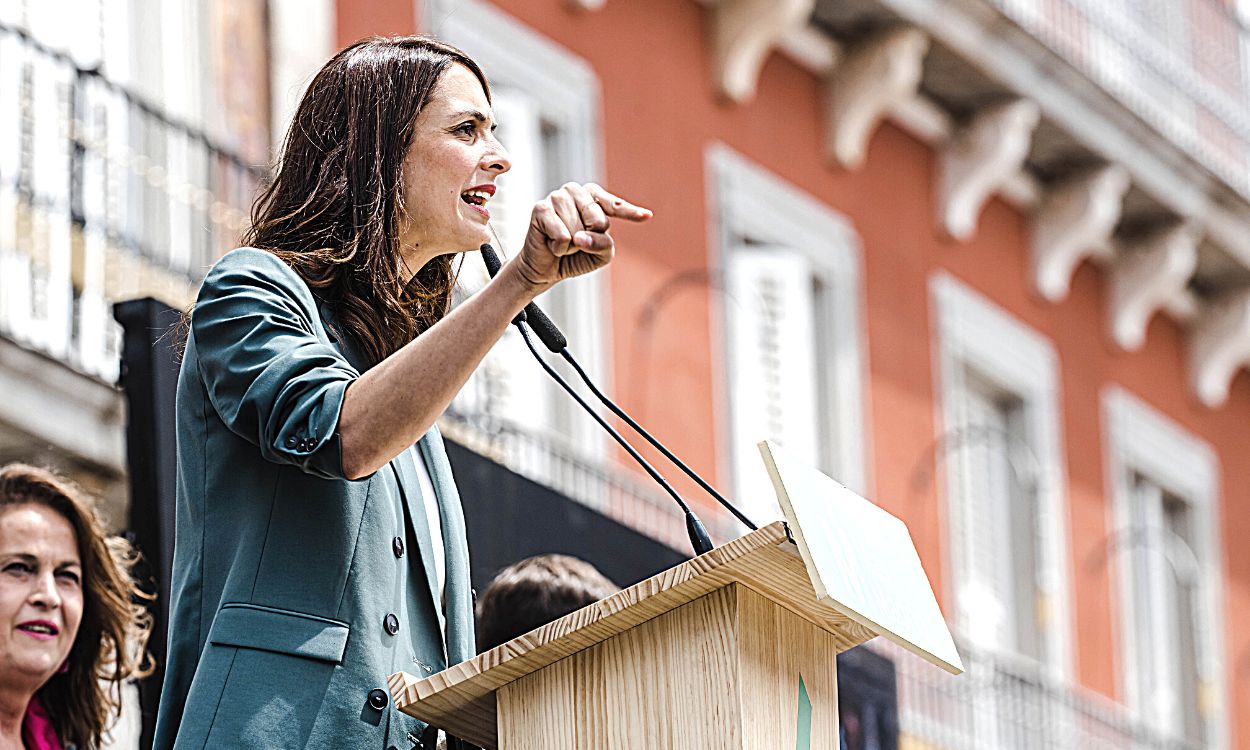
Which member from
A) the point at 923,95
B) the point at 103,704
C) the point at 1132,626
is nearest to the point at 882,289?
the point at 923,95

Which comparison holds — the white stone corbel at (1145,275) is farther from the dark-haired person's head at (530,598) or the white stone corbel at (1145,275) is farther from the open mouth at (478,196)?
the open mouth at (478,196)

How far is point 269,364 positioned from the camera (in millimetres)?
3312

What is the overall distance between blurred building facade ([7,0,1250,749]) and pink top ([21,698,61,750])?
168 inches

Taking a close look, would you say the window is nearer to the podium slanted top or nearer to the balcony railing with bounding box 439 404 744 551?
the balcony railing with bounding box 439 404 744 551

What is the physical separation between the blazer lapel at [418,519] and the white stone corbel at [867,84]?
36.1 feet

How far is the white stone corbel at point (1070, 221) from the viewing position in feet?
52.6

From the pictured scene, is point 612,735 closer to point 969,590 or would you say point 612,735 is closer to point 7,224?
point 7,224

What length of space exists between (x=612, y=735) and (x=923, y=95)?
1226 centimetres

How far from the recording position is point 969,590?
15352 mm

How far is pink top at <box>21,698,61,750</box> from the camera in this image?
5027 millimetres

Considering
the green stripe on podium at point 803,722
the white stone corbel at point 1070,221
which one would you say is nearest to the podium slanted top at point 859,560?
the green stripe on podium at point 803,722

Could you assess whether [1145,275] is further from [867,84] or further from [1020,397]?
[867,84]

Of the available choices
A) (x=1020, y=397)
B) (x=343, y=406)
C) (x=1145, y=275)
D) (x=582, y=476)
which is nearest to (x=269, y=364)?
(x=343, y=406)

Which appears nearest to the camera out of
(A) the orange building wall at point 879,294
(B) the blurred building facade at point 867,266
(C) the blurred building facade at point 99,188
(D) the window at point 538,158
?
(C) the blurred building facade at point 99,188
